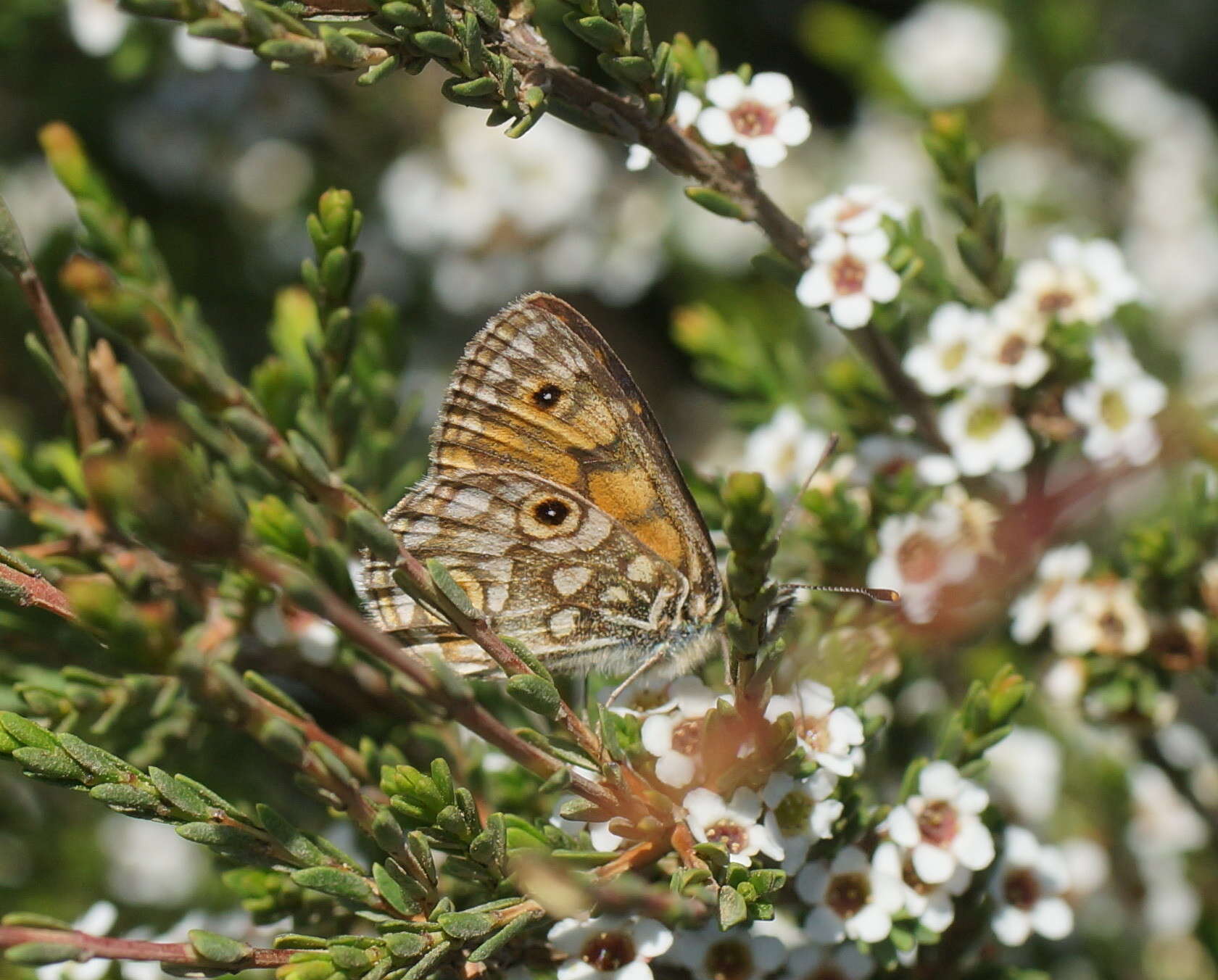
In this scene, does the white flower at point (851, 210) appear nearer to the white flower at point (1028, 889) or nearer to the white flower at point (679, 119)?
the white flower at point (679, 119)

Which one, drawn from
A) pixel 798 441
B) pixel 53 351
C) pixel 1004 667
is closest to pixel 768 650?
pixel 1004 667

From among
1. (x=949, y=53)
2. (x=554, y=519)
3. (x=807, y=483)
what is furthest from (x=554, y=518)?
(x=949, y=53)

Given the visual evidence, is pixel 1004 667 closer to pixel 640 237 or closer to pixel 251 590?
pixel 251 590

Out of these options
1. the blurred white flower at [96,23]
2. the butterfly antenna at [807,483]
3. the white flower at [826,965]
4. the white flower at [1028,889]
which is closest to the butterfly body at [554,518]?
the butterfly antenna at [807,483]

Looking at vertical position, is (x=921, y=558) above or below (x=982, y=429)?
below

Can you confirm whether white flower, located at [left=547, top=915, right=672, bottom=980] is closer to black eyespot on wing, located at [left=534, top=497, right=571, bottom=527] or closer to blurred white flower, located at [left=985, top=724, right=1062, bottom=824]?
black eyespot on wing, located at [left=534, top=497, right=571, bottom=527]

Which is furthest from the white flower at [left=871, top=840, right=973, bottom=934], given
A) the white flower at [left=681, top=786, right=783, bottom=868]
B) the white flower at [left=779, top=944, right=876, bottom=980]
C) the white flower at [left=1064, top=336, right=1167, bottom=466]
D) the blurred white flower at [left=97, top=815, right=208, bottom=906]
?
the blurred white flower at [left=97, top=815, right=208, bottom=906]

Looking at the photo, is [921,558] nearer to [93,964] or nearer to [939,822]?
[939,822]
